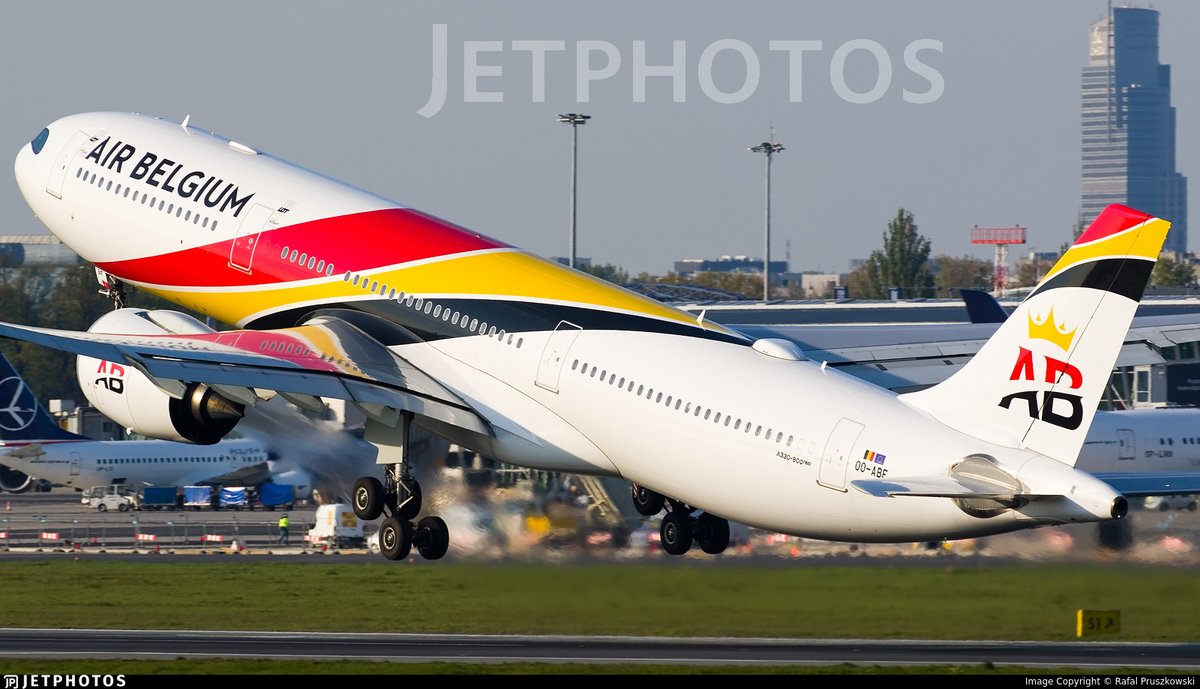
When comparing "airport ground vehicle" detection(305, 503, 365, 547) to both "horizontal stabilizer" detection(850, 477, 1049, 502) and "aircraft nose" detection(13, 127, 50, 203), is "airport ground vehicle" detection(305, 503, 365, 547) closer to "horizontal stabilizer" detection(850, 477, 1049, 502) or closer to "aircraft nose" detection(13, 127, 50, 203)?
Answer: "aircraft nose" detection(13, 127, 50, 203)

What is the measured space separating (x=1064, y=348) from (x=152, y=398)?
1603 centimetres

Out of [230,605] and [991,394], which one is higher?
[991,394]

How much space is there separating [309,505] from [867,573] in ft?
145

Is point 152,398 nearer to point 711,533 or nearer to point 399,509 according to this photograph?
point 399,509

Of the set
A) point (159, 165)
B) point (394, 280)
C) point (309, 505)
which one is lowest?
point (309, 505)

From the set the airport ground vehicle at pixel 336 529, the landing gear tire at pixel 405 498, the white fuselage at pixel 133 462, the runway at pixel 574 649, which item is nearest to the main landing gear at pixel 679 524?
the landing gear tire at pixel 405 498

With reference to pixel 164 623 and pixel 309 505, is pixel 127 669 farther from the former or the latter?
pixel 309 505

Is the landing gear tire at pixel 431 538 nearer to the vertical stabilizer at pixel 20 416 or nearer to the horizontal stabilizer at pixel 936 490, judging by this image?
the horizontal stabilizer at pixel 936 490

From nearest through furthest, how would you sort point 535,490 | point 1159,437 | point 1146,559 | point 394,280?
point 394,280 → point 1146,559 → point 535,490 → point 1159,437

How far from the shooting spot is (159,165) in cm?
3509

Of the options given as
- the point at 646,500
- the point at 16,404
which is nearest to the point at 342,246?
the point at 646,500

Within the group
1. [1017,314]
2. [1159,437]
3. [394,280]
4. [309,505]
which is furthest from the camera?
[309,505]

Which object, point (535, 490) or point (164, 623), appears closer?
point (535, 490)

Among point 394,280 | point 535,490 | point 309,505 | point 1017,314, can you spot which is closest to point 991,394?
point 1017,314
